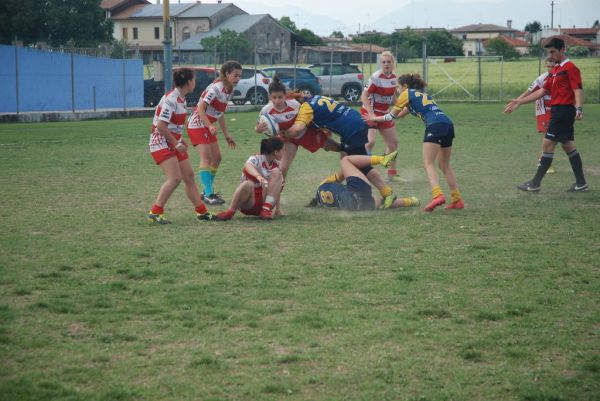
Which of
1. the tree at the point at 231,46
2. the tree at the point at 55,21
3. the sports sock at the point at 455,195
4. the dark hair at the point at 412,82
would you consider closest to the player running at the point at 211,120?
the dark hair at the point at 412,82

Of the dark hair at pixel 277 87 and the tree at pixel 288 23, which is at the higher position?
the tree at pixel 288 23

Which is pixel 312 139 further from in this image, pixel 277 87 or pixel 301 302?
pixel 301 302

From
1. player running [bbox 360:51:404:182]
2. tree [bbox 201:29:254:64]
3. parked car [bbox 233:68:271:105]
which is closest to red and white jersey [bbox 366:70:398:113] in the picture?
player running [bbox 360:51:404:182]

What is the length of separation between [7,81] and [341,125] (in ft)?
80.5

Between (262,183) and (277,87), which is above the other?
(277,87)

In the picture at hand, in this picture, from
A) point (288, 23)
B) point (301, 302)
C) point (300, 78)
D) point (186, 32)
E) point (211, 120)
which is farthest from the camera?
point (288, 23)

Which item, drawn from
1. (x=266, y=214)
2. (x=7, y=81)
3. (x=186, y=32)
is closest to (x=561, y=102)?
(x=266, y=214)

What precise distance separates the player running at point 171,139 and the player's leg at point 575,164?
5.65 metres

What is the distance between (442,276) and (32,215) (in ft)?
17.9

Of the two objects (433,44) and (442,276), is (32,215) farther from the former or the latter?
(433,44)

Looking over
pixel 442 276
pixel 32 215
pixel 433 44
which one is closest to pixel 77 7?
pixel 433 44

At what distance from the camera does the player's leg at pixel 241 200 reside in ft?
33.6

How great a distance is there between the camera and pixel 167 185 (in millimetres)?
10008

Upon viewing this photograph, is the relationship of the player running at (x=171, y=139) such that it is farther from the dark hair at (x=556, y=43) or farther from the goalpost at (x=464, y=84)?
the goalpost at (x=464, y=84)
